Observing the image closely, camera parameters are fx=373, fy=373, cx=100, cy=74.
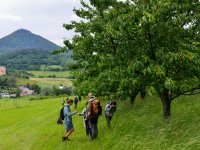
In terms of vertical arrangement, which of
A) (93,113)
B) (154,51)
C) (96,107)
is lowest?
(93,113)

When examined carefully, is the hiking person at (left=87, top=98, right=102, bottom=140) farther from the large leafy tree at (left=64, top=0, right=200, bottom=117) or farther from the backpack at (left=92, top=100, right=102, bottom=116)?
the large leafy tree at (left=64, top=0, right=200, bottom=117)

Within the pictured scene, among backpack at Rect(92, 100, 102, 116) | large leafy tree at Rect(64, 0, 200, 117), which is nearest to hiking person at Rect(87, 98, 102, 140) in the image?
backpack at Rect(92, 100, 102, 116)

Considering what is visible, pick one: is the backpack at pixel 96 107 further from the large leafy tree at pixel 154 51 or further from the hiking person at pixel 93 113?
the large leafy tree at pixel 154 51

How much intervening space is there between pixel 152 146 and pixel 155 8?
6.25 meters

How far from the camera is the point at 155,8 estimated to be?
53.0 ft

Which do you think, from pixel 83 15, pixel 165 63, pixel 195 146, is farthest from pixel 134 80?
pixel 83 15

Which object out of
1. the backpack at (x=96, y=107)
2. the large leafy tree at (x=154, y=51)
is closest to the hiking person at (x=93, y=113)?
the backpack at (x=96, y=107)

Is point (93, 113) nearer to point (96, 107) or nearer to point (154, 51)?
point (96, 107)

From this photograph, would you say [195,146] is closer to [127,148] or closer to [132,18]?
[127,148]

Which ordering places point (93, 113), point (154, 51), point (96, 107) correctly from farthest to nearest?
point (93, 113), point (96, 107), point (154, 51)

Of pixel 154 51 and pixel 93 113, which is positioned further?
pixel 93 113

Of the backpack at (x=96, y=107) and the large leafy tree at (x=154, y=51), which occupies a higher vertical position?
the large leafy tree at (x=154, y=51)

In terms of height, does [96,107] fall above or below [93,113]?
above

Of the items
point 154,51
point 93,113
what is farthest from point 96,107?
point 154,51
